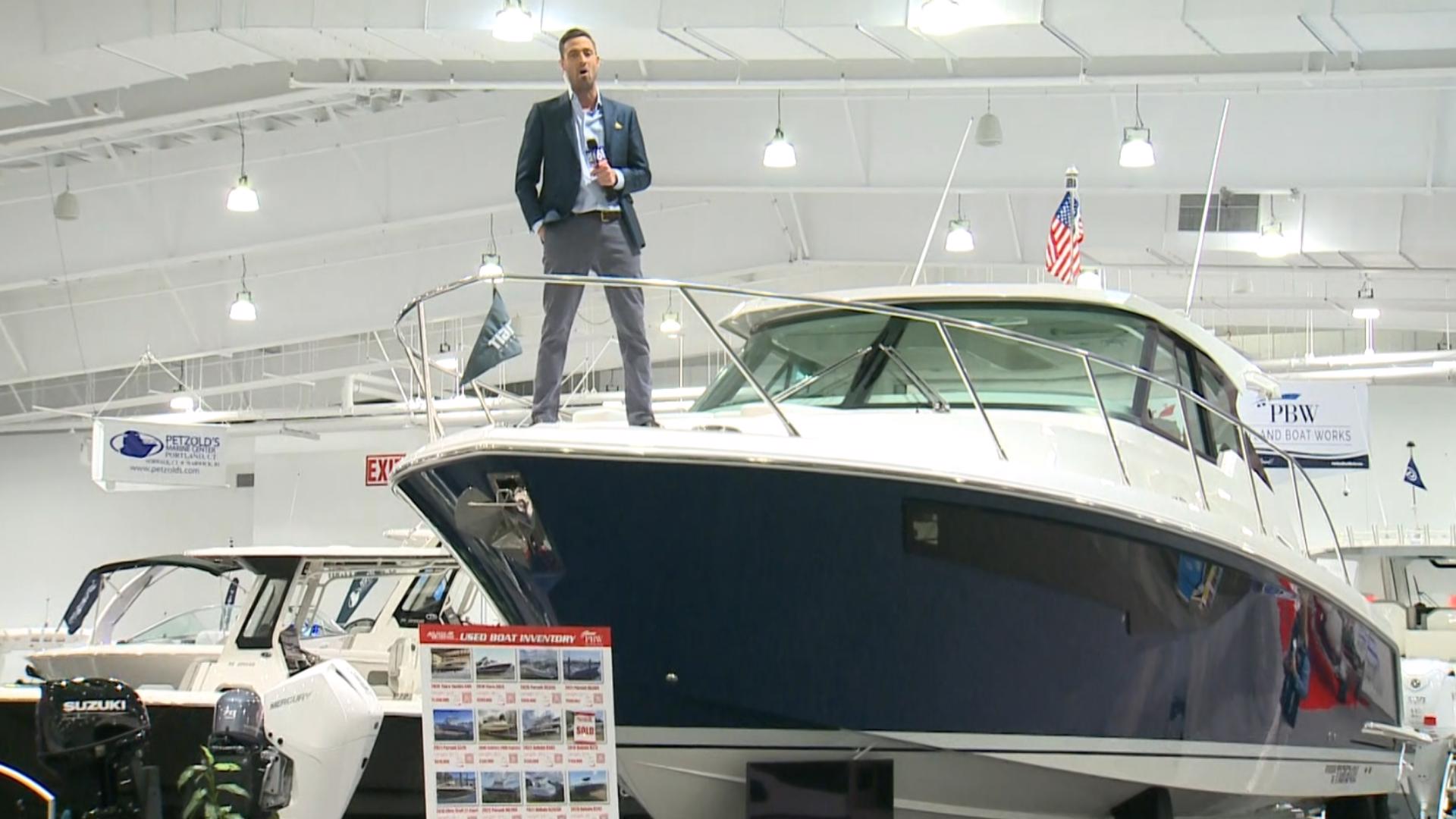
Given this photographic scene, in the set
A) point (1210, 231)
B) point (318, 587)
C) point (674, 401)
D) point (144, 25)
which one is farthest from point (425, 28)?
point (674, 401)

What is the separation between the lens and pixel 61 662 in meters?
11.3

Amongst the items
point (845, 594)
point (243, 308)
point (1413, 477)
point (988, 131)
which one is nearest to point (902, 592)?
point (845, 594)

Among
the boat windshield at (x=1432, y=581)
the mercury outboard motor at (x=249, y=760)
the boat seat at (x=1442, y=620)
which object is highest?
the boat windshield at (x=1432, y=581)

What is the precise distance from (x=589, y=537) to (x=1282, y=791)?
3.12 meters

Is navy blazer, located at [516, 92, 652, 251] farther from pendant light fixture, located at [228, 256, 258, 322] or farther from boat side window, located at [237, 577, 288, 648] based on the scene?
pendant light fixture, located at [228, 256, 258, 322]

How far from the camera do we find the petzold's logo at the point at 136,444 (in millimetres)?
21297

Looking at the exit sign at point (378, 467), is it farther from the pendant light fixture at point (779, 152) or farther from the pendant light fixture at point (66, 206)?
the pendant light fixture at point (779, 152)

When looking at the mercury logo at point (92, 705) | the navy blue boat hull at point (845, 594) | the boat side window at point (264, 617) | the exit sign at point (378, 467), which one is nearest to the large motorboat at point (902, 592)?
the navy blue boat hull at point (845, 594)

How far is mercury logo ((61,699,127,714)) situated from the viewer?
5.29 metres

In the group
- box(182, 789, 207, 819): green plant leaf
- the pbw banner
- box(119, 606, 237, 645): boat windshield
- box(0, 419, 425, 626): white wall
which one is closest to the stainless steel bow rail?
box(182, 789, 207, 819): green plant leaf

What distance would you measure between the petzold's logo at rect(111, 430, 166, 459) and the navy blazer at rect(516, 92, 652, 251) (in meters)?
17.2

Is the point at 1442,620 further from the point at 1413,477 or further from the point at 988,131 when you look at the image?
the point at 1413,477

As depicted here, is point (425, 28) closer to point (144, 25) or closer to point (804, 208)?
point (144, 25)

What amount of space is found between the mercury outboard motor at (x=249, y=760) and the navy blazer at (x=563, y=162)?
6.92 ft
